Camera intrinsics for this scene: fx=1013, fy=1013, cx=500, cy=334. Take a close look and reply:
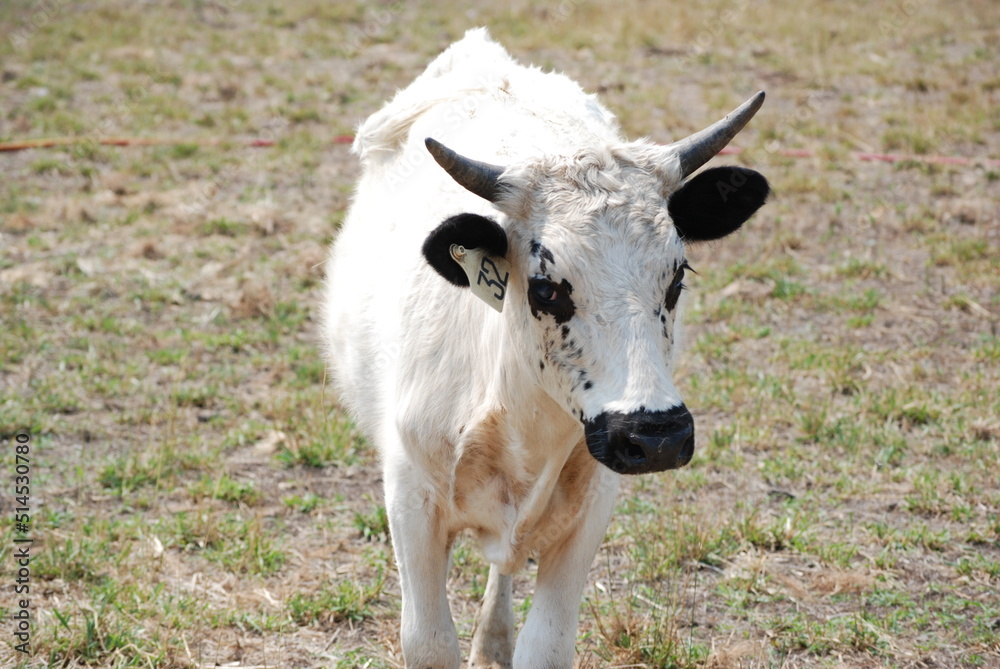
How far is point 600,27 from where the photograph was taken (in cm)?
1461

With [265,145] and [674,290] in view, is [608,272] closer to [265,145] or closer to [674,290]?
[674,290]

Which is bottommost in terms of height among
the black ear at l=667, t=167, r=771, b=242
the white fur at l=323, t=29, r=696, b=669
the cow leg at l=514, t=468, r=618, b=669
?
the cow leg at l=514, t=468, r=618, b=669

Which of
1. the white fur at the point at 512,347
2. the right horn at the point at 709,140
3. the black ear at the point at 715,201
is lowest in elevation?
the white fur at the point at 512,347

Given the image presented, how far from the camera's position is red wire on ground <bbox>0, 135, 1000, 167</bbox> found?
32.3ft

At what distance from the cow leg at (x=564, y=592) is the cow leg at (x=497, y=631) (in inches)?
20.4

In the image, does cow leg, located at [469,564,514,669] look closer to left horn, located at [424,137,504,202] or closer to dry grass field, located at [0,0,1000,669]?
dry grass field, located at [0,0,1000,669]

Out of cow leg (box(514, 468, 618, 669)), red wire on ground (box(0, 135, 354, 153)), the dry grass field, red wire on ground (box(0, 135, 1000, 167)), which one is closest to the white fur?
cow leg (box(514, 468, 618, 669))

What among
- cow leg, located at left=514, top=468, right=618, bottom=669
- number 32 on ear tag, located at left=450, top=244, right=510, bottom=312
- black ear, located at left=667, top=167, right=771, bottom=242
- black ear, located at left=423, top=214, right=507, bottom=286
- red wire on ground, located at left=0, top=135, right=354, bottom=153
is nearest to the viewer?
black ear, located at left=423, top=214, right=507, bottom=286

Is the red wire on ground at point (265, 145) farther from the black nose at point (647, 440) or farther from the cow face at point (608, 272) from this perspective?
the black nose at point (647, 440)

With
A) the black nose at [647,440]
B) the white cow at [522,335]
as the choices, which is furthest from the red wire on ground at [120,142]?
the black nose at [647,440]

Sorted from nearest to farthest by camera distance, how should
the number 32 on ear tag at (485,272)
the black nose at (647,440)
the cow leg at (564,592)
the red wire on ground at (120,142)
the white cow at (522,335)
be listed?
1. the black nose at (647,440)
2. the white cow at (522,335)
3. the number 32 on ear tag at (485,272)
4. the cow leg at (564,592)
5. the red wire on ground at (120,142)

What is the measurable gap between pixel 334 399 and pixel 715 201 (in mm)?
3511

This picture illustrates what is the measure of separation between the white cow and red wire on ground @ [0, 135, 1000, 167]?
6.13 m

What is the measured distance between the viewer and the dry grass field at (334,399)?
4375 millimetres
